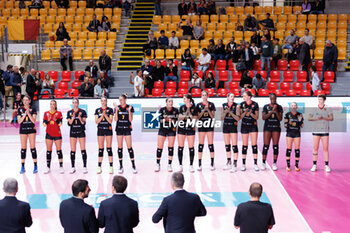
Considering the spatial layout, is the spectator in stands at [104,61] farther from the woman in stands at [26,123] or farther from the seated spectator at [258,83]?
the woman in stands at [26,123]

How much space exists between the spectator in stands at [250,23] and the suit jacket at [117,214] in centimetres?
1711

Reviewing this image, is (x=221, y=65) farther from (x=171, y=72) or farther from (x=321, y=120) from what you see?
(x=321, y=120)

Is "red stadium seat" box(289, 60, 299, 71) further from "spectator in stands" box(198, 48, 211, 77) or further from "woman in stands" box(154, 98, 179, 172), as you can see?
"woman in stands" box(154, 98, 179, 172)

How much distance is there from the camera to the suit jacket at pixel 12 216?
5121 millimetres

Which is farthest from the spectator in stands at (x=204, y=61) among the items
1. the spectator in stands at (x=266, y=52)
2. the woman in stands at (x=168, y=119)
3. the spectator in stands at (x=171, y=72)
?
the woman in stands at (x=168, y=119)

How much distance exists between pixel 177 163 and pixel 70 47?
10419 mm

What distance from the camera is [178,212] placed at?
207 inches

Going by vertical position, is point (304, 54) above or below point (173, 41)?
below

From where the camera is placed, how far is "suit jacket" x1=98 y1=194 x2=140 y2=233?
5.11 metres

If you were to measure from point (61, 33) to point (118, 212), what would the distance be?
17569mm

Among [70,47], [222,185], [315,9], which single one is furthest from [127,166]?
[315,9]

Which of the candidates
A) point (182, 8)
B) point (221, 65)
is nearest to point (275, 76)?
point (221, 65)

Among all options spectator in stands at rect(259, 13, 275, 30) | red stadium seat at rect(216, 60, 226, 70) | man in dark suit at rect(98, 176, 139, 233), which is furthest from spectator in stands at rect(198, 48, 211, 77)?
man in dark suit at rect(98, 176, 139, 233)

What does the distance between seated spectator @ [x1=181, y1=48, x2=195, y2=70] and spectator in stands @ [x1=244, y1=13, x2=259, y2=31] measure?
146 inches
